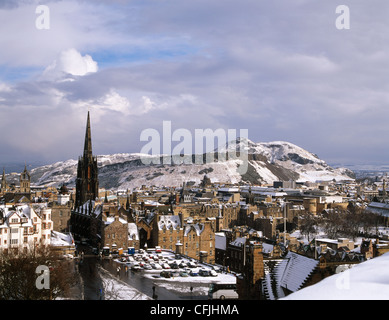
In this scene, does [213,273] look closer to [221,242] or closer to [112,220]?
[221,242]

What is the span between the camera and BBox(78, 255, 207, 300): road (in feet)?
98.6

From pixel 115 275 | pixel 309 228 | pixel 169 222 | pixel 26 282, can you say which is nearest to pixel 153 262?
pixel 115 275

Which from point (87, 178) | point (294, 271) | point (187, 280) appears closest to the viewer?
A: point (294, 271)

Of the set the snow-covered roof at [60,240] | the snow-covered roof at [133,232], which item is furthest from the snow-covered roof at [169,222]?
the snow-covered roof at [60,240]

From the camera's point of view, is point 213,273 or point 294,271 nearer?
point 294,271

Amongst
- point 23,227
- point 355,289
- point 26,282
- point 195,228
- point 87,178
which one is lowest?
point 195,228

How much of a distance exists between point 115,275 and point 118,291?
19.5ft

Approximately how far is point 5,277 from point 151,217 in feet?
100

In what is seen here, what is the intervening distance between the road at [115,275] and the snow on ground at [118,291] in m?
0.38

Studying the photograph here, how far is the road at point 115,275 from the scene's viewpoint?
3005cm

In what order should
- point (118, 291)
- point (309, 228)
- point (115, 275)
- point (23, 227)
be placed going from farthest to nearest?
point (309, 228), point (23, 227), point (115, 275), point (118, 291)

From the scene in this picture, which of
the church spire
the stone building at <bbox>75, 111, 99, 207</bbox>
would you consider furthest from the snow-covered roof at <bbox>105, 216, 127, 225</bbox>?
the church spire

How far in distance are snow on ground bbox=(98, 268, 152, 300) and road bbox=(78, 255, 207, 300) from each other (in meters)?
0.38

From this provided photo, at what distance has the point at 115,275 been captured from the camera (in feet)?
122
